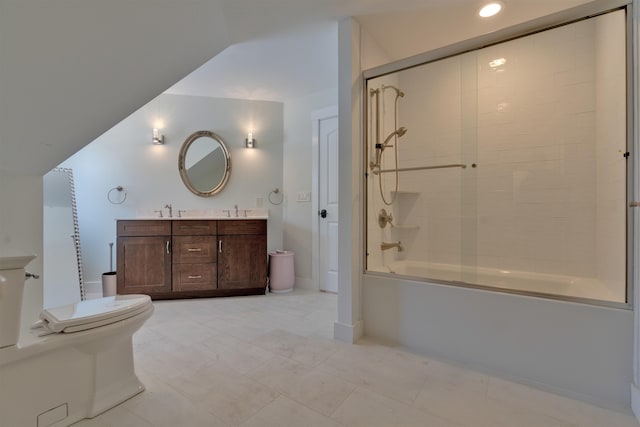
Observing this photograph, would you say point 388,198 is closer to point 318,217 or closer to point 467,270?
point 467,270

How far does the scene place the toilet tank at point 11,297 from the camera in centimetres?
103

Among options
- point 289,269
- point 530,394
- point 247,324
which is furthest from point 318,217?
point 530,394

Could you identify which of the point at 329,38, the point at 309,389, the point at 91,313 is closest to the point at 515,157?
the point at 329,38

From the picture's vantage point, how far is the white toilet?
1045 mm

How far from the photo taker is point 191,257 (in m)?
2.89

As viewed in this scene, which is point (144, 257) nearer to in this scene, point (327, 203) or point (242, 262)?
point (242, 262)

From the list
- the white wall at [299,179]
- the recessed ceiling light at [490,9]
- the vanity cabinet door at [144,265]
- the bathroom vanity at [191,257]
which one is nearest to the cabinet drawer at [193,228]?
the bathroom vanity at [191,257]

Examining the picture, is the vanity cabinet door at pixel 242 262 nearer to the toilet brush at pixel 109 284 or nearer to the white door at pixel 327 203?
the white door at pixel 327 203

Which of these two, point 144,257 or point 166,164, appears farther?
point 166,164

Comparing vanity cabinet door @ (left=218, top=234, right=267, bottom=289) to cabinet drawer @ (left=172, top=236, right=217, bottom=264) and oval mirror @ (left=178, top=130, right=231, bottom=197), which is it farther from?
oval mirror @ (left=178, top=130, right=231, bottom=197)

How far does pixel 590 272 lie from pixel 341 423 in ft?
6.51

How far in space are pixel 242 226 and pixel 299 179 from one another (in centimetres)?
92

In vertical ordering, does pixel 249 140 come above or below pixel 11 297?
above

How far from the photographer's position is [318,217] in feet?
10.8
